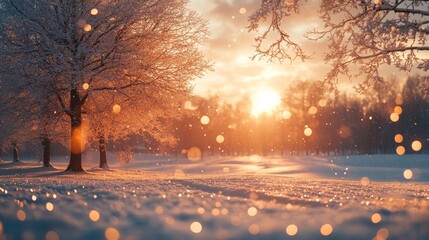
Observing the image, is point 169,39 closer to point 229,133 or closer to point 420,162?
point 420,162

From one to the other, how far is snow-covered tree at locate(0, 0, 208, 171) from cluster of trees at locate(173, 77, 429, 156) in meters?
41.3

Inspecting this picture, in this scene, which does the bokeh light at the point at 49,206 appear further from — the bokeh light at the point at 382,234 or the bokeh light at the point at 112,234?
the bokeh light at the point at 382,234

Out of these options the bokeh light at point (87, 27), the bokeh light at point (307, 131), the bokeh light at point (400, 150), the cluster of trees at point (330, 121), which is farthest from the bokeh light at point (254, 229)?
the bokeh light at point (400, 150)

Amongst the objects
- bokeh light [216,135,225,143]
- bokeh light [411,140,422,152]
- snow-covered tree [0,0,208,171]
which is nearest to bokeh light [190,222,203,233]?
snow-covered tree [0,0,208,171]

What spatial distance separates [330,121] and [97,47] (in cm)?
5718

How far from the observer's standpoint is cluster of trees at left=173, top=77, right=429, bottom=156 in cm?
5959

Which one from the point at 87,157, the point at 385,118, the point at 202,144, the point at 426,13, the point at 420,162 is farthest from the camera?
the point at 202,144

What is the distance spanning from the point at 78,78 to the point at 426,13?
11154mm

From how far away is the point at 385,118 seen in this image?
66438mm

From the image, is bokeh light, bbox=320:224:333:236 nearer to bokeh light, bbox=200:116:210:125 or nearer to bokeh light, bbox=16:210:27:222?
bokeh light, bbox=16:210:27:222

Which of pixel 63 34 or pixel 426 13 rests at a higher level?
pixel 63 34

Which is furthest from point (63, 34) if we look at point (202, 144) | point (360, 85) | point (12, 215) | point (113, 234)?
point (202, 144)

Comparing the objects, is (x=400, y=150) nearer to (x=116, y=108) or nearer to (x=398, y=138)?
(x=398, y=138)

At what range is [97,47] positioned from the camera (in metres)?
14.1
